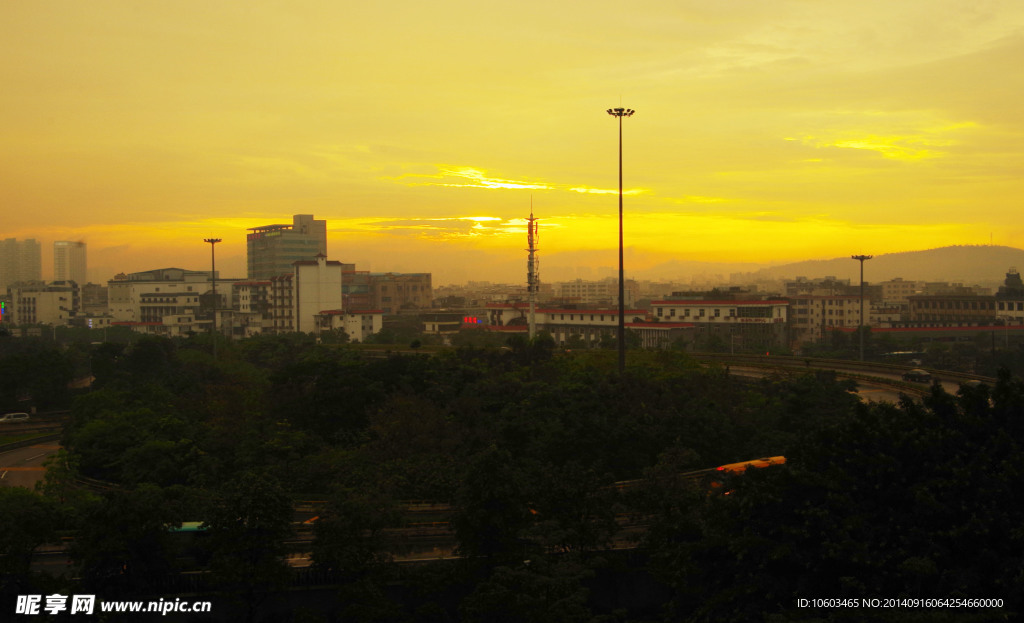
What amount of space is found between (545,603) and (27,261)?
15940cm

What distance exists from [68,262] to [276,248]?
70.5 meters

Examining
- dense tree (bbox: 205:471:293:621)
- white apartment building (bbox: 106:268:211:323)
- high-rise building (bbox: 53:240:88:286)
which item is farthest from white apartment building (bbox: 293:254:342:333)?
high-rise building (bbox: 53:240:88:286)

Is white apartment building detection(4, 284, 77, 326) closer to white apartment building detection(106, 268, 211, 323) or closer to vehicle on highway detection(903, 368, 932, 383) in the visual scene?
white apartment building detection(106, 268, 211, 323)

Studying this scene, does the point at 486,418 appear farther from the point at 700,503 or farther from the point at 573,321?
the point at 573,321

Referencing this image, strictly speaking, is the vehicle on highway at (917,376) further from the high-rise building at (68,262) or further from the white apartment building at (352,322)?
the high-rise building at (68,262)

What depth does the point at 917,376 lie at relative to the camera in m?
24.6

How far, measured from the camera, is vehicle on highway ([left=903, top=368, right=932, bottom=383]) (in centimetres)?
2420

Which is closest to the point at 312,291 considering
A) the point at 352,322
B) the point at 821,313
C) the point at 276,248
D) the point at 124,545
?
the point at 352,322

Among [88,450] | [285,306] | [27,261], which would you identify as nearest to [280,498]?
[88,450]

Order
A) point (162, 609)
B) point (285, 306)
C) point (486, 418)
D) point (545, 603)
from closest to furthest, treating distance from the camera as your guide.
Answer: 1. point (545, 603)
2. point (162, 609)
3. point (486, 418)
4. point (285, 306)

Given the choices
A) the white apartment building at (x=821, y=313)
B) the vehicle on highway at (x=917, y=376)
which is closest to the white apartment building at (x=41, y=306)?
the white apartment building at (x=821, y=313)

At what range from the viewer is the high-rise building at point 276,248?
88.1 m

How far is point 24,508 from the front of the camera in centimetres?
1168

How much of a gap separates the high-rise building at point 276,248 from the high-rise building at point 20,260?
238 feet
